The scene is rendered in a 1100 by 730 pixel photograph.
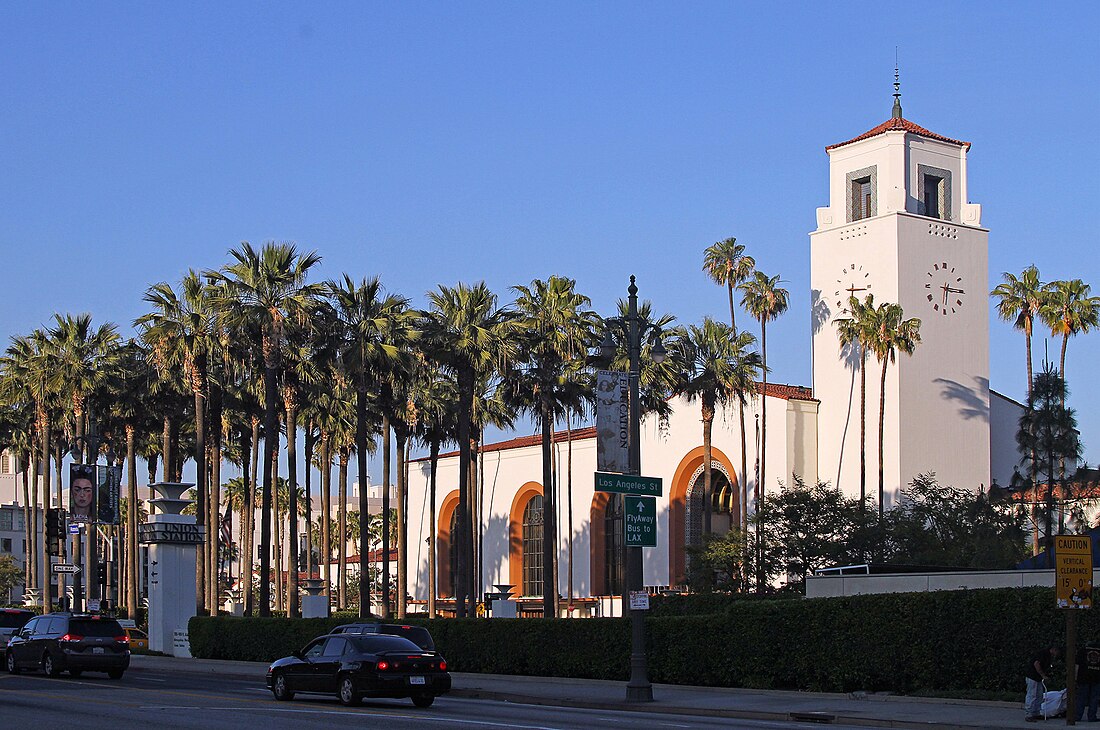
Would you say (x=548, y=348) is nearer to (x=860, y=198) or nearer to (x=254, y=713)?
(x=860, y=198)

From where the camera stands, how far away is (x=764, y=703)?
91.4 ft

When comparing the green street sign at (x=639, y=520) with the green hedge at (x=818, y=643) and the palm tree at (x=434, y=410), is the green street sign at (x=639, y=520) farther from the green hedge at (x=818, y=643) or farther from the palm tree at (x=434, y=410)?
the palm tree at (x=434, y=410)

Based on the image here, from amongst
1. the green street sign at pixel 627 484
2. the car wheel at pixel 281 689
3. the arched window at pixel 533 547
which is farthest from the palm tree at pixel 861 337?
the car wheel at pixel 281 689

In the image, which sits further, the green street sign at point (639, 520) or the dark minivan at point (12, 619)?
the dark minivan at point (12, 619)

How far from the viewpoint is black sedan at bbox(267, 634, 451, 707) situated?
1021 inches

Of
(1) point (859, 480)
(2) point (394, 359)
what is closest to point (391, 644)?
(2) point (394, 359)

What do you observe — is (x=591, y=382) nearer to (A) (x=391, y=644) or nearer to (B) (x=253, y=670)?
(B) (x=253, y=670)

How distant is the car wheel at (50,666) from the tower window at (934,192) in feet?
166

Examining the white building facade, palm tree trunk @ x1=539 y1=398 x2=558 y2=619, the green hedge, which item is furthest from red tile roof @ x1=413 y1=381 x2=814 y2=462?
the green hedge

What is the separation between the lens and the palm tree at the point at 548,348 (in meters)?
57.8

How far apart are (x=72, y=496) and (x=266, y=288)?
1034 cm

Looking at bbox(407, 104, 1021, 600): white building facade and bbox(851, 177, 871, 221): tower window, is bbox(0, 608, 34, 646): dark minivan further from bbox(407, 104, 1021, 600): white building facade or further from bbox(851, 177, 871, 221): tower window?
bbox(851, 177, 871, 221): tower window

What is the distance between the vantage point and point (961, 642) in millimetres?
27875

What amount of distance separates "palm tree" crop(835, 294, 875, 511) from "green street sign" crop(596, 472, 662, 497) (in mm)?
39699
